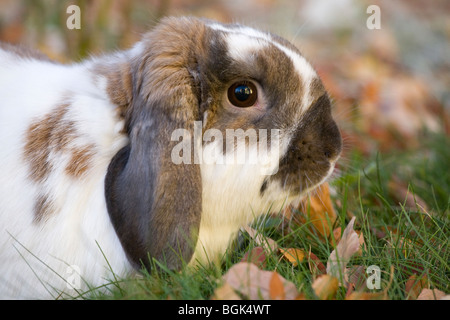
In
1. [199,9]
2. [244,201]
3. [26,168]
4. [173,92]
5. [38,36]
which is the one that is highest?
[199,9]

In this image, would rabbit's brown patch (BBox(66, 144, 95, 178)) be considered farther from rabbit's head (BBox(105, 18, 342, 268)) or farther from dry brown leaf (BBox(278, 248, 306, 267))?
dry brown leaf (BBox(278, 248, 306, 267))

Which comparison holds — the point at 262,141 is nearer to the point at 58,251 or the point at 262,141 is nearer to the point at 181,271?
the point at 181,271

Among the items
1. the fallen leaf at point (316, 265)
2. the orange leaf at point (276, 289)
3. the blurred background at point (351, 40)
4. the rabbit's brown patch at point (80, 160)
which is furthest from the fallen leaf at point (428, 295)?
the blurred background at point (351, 40)

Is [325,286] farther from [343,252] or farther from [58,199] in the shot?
[58,199]

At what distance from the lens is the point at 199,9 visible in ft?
27.9

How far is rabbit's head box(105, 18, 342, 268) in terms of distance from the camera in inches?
90.7

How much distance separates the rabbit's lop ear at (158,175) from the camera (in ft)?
7.48

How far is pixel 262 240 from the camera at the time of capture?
2598mm

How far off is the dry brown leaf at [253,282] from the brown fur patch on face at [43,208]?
87cm

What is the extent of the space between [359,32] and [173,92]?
20.8 feet

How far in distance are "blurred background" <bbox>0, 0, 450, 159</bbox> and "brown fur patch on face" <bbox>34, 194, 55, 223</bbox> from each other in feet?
8.59

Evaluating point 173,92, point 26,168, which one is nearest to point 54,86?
point 26,168

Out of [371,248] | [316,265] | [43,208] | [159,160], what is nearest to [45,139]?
[43,208]

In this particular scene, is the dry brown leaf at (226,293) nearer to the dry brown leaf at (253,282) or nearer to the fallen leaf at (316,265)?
the dry brown leaf at (253,282)
